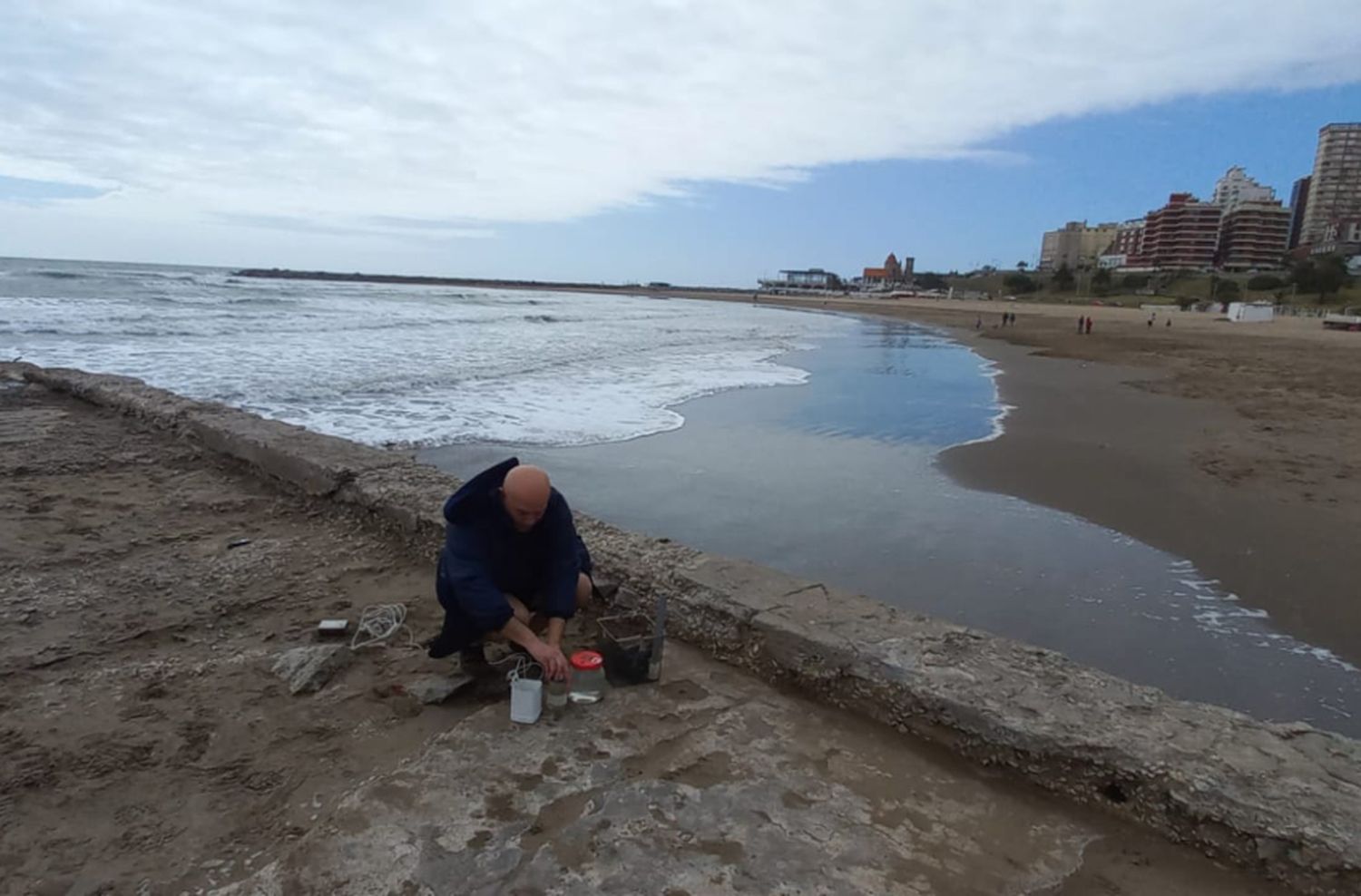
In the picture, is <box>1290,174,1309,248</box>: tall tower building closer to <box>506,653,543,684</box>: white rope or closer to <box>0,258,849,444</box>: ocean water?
<box>0,258,849,444</box>: ocean water

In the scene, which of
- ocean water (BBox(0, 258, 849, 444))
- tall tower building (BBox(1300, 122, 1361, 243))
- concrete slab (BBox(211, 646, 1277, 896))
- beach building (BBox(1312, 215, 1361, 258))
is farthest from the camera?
tall tower building (BBox(1300, 122, 1361, 243))

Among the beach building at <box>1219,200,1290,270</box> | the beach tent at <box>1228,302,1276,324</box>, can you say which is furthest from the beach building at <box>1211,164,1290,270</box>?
the beach tent at <box>1228,302,1276,324</box>

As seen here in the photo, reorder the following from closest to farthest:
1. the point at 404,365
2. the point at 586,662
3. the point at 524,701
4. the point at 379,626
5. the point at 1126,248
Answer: the point at 524,701 < the point at 586,662 < the point at 379,626 < the point at 404,365 < the point at 1126,248

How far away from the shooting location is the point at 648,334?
29312mm

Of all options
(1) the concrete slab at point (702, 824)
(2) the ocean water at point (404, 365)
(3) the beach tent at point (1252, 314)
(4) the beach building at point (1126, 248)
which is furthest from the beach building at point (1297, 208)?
(1) the concrete slab at point (702, 824)

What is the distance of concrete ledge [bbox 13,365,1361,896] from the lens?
7.00ft

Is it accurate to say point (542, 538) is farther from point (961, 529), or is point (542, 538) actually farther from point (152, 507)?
point (961, 529)

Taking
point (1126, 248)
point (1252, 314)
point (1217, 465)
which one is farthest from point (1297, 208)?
point (1217, 465)

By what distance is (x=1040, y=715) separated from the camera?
100 inches

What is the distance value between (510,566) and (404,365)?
13.7 m

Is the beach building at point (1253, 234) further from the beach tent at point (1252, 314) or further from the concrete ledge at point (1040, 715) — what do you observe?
the concrete ledge at point (1040, 715)

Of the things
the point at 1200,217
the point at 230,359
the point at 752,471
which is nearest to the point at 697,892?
the point at 752,471

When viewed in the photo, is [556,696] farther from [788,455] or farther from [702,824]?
[788,455]

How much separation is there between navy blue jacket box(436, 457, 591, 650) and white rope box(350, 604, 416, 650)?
1.84 ft
